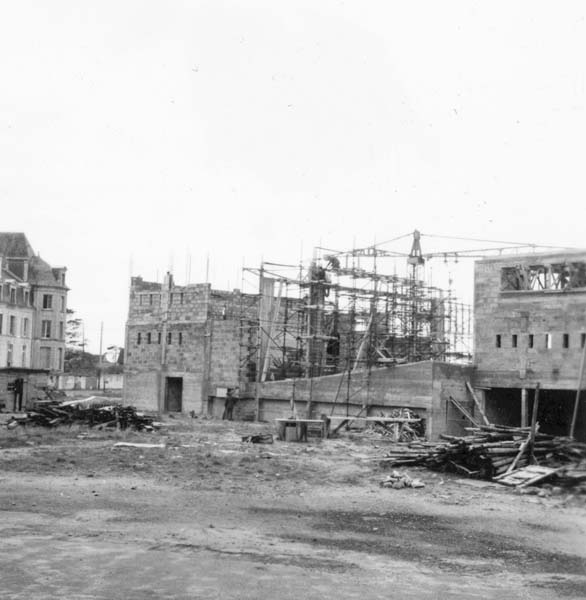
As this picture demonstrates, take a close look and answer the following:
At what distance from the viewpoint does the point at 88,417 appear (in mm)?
39250

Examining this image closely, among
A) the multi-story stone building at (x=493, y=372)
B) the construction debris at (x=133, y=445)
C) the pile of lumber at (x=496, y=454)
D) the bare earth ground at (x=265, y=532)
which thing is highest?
the multi-story stone building at (x=493, y=372)

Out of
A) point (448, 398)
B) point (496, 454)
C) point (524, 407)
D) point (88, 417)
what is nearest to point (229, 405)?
point (88, 417)

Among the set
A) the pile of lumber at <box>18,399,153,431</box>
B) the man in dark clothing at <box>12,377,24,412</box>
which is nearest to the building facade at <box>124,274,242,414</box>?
the man in dark clothing at <box>12,377,24,412</box>

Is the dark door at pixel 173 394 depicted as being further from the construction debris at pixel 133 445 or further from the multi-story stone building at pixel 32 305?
the construction debris at pixel 133 445

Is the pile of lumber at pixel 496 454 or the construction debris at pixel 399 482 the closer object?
the construction debris at pixel 399 482

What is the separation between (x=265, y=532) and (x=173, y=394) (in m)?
42.5

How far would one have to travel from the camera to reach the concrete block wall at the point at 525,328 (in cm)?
3641

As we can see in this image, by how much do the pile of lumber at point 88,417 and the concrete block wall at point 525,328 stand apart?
15.4 m

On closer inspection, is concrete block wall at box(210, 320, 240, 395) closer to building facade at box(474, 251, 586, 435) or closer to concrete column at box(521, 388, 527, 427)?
building facade at box(474, 251, 586, 435)

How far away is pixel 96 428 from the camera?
1490 inches

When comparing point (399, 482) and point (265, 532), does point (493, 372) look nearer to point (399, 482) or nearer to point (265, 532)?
point (399, 482)

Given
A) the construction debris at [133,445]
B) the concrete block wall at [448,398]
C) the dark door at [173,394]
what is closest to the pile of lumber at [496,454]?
the construction debris at [133,445]

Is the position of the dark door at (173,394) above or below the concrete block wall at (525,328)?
below

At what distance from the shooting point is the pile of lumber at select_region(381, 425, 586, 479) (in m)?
24.8
